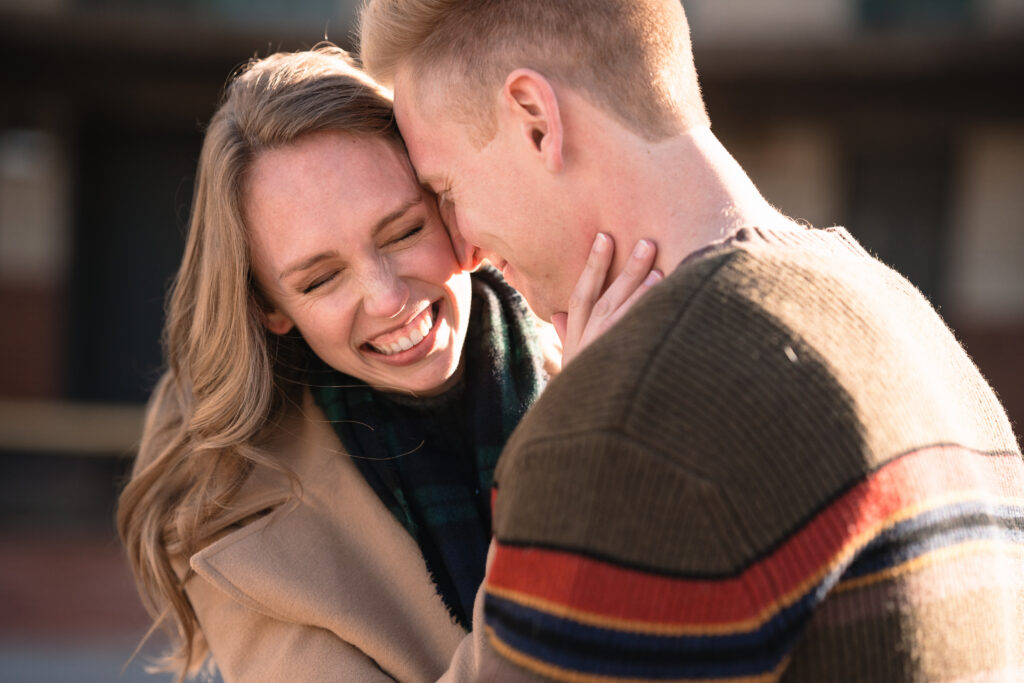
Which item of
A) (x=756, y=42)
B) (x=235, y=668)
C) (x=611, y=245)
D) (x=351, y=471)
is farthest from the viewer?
(x=756, y=42)

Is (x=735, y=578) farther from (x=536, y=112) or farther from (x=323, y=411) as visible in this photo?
(x=323, y=411)

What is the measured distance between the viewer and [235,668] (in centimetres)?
237

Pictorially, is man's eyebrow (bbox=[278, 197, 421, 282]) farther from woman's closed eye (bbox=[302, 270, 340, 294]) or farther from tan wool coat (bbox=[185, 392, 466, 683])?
tan wool coat (bbox=[185, 392, 466, 683])

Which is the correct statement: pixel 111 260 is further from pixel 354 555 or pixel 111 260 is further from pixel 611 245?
pixel 611 245

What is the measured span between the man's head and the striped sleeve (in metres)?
0.70

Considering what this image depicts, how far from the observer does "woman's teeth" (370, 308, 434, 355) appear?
2424 millimetres

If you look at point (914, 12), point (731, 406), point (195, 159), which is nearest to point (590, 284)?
point (731, 406)

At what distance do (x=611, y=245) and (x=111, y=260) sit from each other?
31.1 feet

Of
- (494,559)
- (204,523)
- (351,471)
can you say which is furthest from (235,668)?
(494,559)

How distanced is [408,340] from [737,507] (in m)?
1.29

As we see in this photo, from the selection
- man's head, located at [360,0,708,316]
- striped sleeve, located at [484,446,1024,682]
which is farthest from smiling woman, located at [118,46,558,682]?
striped sleeve, located at [484,446,1024,682]

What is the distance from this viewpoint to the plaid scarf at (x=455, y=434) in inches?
92.1

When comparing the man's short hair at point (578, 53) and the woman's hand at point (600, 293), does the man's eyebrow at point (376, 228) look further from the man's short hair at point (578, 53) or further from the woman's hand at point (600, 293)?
the woman's hand at point (600, 293)

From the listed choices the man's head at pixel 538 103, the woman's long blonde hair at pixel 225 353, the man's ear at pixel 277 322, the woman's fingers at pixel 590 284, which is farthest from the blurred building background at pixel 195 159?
the woman's fingers at pixel 590 284
